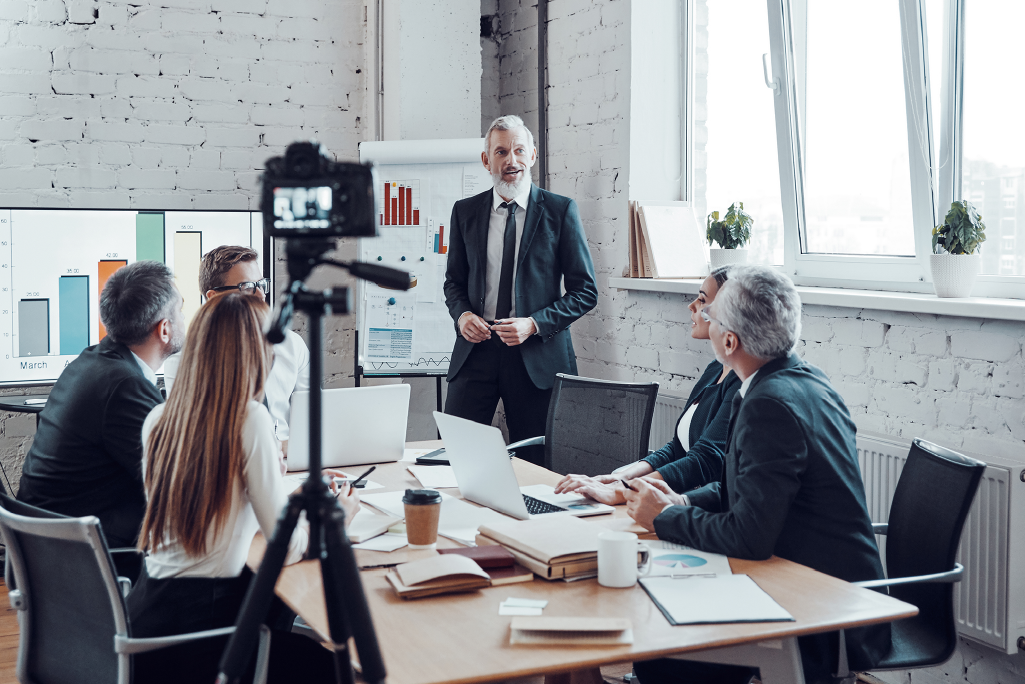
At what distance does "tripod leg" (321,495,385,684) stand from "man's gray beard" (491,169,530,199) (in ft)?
8.11

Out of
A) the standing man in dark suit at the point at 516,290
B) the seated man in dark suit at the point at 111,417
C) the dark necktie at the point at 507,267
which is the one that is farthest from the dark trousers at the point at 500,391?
the seated man in dark suit at the point at 111,417

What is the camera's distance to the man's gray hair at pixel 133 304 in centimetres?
220

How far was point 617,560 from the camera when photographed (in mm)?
1569

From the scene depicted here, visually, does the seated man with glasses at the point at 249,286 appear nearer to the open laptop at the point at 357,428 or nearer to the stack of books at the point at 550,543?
the open laptop at the point at 357,428

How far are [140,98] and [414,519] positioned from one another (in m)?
3.13

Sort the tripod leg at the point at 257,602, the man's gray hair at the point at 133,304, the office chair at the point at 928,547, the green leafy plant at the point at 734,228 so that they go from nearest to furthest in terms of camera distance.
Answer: the tripod leg at the point at 257,602 < the office chair at the point at 928,547 < the man's gray hair at the point at 133,304 < the green leafy plant at the point at 734,228

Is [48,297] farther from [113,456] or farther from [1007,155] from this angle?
[1007,155]

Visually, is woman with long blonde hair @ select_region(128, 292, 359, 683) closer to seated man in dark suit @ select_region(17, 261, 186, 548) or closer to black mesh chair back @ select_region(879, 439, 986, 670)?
seated man in dark suit @ select_region(17, 261, 186, 548)

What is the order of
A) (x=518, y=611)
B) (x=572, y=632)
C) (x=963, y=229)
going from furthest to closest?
(x=963, y=229), (x=518, y=611), (x=572, y=632)

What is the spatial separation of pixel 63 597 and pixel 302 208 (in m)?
0.92

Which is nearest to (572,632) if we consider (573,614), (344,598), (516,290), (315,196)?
(573,614)

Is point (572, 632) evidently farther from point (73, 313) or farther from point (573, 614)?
point (73, 313)

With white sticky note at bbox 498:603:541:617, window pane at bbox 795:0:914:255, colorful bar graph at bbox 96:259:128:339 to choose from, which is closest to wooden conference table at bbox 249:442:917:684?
white sticky note at bbox 498:603:541:617

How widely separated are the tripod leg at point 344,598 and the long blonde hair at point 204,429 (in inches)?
20.7
